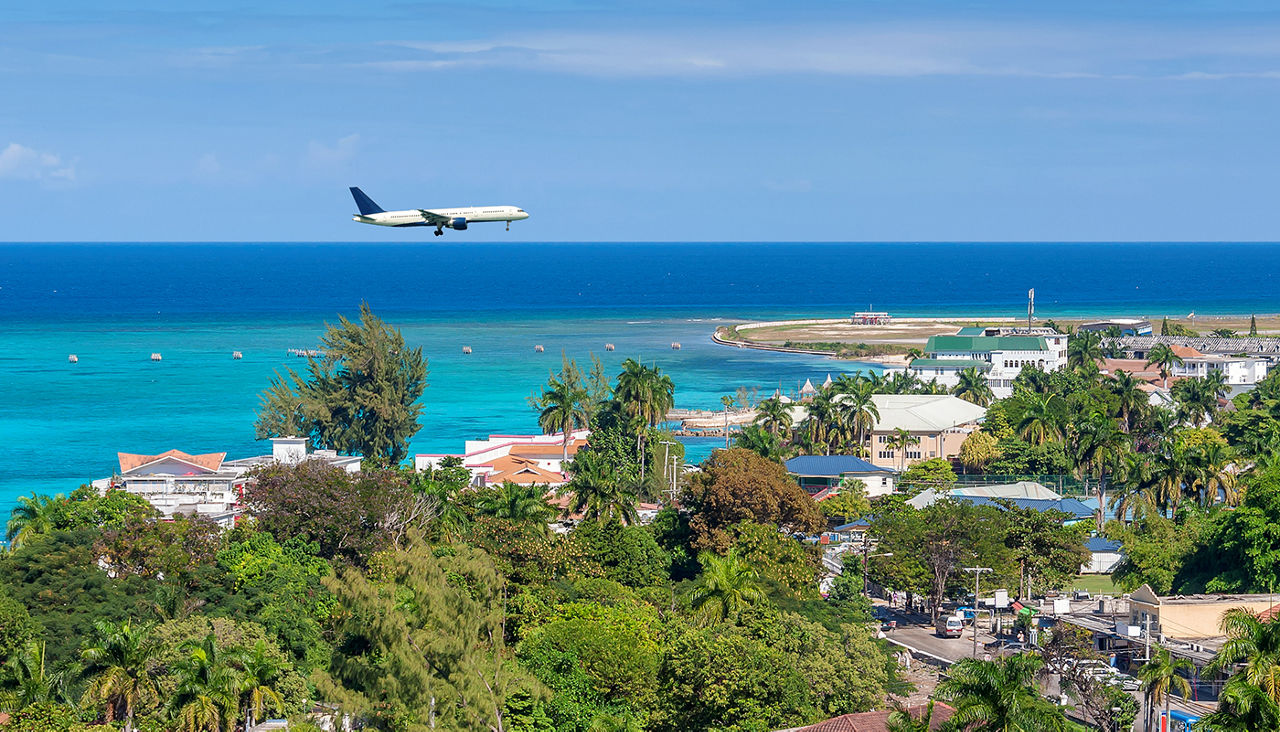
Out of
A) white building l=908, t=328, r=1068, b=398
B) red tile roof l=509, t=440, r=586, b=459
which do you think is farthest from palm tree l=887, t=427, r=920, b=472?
white building l=908, t=328, r=1068, b=398

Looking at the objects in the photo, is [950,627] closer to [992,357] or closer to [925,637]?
[925,637]

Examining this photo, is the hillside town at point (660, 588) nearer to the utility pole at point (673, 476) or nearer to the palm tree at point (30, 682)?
the palm tree at point (30, 682)

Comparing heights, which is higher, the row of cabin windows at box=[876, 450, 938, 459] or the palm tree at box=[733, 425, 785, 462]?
the palm tree at box=[733, 425, 785, 462]

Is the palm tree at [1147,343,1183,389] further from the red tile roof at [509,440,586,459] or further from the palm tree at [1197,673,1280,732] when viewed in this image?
the palm tree at [1197,673,1280,732]

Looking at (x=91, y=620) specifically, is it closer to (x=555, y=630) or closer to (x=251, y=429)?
(x=555, y=630)

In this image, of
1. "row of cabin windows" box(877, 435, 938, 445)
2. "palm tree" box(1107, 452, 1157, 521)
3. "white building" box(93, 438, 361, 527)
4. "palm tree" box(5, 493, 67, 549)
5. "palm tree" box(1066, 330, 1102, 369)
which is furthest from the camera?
"palm tree" box(1066, 330, 1102, 369)

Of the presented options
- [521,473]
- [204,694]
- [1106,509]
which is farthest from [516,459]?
[204,694]
